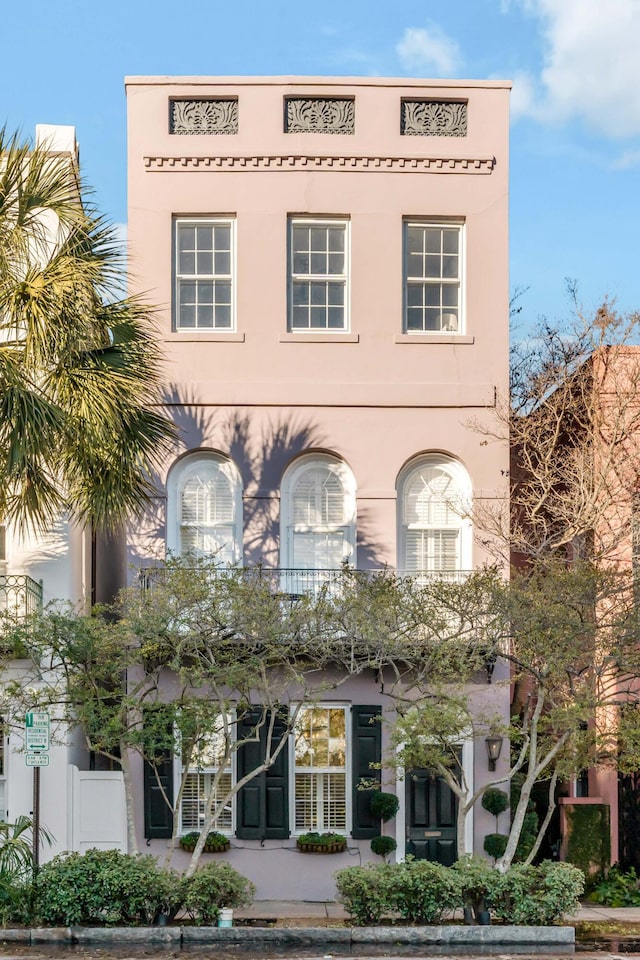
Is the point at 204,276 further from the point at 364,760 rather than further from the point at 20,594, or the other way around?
the point at 364,760

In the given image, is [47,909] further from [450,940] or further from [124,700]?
[450,940]

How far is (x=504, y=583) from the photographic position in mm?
16625

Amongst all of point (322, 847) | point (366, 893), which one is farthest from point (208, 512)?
point (366, 893)

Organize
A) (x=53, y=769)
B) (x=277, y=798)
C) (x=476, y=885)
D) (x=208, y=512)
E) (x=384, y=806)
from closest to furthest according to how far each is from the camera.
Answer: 1. (x=476, y=885)
2. (x=53, y=769)
3. (x=384, y=806)
4. (x=277, y=798)
5. (x=208, y=512)

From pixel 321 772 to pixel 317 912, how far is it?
7.22ft

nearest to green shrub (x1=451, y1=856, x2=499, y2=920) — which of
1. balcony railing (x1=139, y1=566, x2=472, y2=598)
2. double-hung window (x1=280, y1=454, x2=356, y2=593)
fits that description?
balcony railing (x1=139, y1=566, x2=472, y2=598)

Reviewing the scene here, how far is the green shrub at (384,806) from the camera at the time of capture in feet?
57.8

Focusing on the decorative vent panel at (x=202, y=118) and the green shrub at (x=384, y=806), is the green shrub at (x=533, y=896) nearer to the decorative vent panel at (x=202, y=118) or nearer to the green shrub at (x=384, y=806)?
the green shrub at (x=384, y=806)

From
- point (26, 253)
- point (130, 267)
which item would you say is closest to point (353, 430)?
point (130, 267)

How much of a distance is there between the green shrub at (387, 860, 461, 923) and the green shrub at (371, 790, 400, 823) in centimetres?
308

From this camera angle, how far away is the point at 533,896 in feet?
47.8

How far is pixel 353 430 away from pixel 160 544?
3.22 meters

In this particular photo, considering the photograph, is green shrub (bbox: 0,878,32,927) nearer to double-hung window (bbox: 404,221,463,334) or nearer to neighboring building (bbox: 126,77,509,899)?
neighboring building (bbox: 126,77,509,899)

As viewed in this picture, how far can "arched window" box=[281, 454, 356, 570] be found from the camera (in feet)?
61.4
